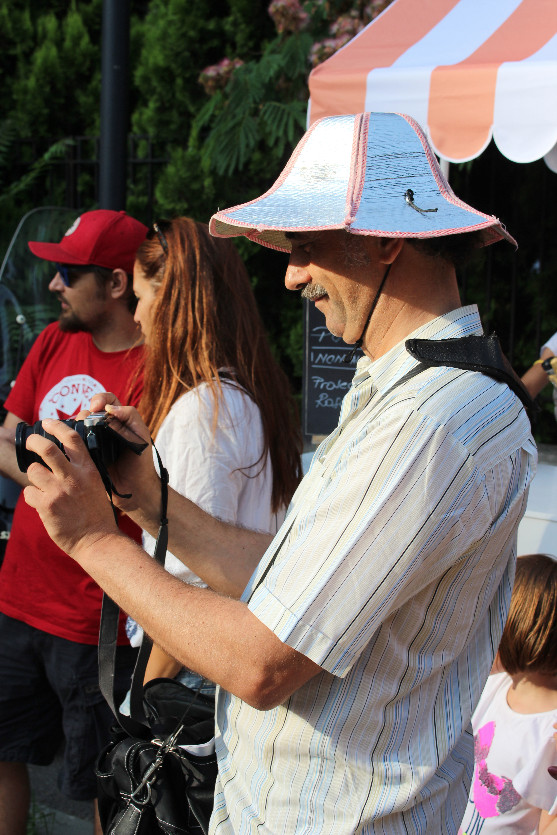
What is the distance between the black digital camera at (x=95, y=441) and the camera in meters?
1.51

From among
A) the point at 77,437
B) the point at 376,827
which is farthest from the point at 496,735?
the point at 77,437

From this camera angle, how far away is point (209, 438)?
203 centimetres

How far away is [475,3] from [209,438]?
297 centimetres

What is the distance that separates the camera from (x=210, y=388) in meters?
2.09

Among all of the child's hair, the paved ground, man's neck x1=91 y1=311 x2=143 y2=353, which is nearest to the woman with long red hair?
man's neck x1=91 y1=311 x2=143 y2=353

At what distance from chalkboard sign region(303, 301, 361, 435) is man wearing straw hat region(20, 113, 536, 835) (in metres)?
3.08

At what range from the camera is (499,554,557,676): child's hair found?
6.99 feet

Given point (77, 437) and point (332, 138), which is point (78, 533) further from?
point (332, 138)

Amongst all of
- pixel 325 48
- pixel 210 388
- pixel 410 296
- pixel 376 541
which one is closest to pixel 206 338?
pixel 210 388

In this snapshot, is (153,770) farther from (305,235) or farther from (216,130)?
(216,130)

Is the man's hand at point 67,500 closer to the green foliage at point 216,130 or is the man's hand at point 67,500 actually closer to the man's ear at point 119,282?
the man's ear at point 119,282

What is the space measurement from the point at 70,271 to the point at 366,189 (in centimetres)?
177

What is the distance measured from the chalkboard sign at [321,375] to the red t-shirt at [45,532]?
198cm

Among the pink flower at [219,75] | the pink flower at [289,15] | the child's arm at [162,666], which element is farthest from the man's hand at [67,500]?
the pink flower at [219,75]
